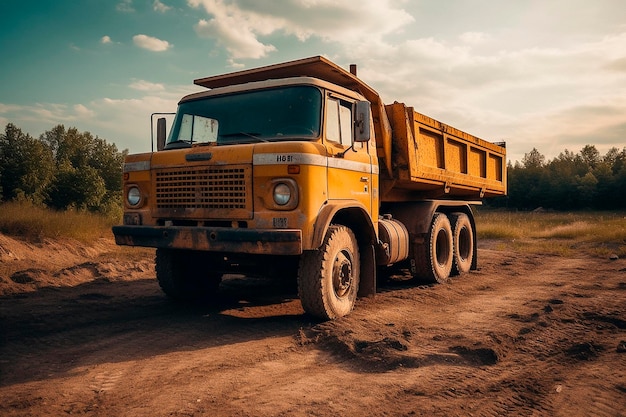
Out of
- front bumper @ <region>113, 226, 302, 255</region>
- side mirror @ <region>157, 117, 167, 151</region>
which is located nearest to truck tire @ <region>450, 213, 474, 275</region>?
front bumper @ <region>113, 226, 302, 255</region>

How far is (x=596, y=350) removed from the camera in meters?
4.43

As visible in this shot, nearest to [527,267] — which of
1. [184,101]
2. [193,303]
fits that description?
[193,303]

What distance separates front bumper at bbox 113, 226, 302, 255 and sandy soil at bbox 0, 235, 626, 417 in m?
0.94

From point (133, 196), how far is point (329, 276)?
258 centimetres

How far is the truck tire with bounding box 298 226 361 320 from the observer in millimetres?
5105

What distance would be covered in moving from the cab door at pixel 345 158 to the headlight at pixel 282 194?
2.01ft

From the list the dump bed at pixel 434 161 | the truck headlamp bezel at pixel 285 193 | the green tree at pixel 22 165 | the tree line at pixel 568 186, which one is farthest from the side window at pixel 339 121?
the tree line at pixel 568 186

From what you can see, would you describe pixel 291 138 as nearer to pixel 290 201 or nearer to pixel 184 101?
pixel 290 201

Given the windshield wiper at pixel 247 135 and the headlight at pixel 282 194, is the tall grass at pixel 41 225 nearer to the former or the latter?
the windshield wiper at pixel 247 135

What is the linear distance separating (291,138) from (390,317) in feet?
8.22

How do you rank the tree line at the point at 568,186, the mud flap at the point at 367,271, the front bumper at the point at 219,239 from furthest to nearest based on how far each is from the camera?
the tree line at the point at 568,186, the mud flap at the point at 367,271, the front bumper at the point at 219,239

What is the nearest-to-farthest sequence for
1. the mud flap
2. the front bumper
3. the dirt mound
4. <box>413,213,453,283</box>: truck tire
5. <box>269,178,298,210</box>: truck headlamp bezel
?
1. the front bumper
2. <box>269,178,298,210</box>: truck headlamp bezel
3. the mud flap
4. the dirt mound
5. <box>413,213,453,283</box>: truck tire

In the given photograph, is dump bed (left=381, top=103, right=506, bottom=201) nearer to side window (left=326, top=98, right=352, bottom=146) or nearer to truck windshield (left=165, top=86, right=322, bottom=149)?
side window (left=326, top=98, right=352, bottom=146)

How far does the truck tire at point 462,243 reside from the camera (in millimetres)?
9320
